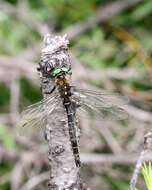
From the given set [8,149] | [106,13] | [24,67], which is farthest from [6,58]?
[106,13]

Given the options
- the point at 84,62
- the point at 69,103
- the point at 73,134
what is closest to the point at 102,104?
the point at 69,103

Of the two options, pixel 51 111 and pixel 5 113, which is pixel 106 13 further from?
pixel 51 111

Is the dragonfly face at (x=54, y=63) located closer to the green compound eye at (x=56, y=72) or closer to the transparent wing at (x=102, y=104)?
the green compound eye at (x=56, y=72)

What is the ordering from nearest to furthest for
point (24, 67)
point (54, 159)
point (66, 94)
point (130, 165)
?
point (54, 159) < point (66, 94) < point (130, 165) < point (24, 67)

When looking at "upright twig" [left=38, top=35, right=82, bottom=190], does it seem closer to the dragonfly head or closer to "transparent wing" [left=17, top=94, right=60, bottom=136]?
the dragonfly head

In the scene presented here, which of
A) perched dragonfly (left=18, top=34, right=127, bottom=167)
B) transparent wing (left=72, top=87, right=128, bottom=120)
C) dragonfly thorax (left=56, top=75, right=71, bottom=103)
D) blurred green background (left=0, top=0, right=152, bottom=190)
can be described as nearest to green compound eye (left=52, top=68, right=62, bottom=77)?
perched dragonfly (left=18, top=34, right=127, bottom=167)

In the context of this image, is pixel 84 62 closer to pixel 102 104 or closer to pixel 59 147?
pixel 102 104
